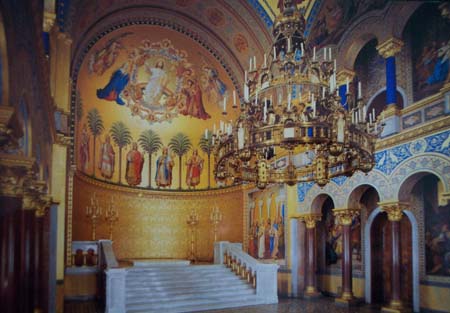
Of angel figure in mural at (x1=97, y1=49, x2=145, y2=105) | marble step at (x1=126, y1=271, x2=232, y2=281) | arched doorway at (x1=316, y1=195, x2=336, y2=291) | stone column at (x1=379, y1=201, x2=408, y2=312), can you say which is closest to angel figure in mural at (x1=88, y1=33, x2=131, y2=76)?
angel figure in mural at (x1=97, y1=49, x2=145, y2=105)

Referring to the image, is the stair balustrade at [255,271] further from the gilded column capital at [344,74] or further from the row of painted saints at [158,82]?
the row of painted saints at [158,82]

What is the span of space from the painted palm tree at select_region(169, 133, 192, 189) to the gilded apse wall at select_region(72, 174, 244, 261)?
1094 mm

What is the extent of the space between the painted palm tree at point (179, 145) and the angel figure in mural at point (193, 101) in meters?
1.02

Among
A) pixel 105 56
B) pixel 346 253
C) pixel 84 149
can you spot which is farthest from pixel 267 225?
pixel 105 56

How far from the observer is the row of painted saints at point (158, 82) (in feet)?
59.4

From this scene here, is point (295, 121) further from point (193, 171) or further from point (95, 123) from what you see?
point (193, 171)

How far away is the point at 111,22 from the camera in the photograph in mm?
17172

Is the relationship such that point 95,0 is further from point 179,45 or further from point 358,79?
point 358,79

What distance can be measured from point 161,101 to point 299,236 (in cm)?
803

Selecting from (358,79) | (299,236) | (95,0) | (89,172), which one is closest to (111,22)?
(95,0)

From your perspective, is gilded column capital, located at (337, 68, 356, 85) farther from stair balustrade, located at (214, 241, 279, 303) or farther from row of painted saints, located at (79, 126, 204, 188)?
row of painted saints, located at (79, 126, 204, 188)

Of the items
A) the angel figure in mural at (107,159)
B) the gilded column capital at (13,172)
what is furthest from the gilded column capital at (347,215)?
the gilded column capital at (13,172)

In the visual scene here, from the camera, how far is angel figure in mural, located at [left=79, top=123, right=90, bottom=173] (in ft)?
53.8

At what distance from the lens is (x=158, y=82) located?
1923 centimetres
